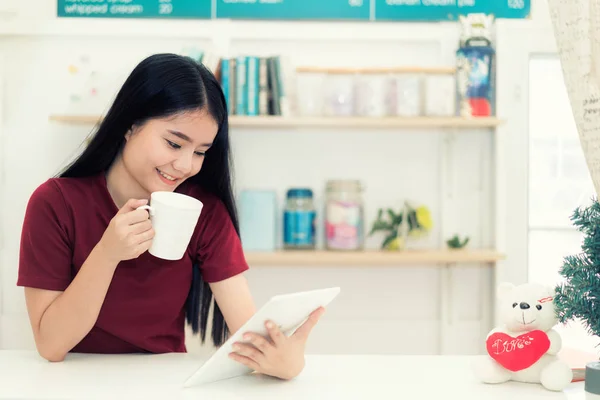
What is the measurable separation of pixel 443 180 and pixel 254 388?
1985 millimetres

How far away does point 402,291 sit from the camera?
2887 mm

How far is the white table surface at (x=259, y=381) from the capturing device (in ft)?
3.12

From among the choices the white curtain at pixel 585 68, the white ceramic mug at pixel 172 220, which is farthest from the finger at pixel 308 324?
the white curtain at pixel 585 68

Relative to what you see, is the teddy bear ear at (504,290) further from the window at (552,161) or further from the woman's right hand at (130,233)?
the window at (552,161)

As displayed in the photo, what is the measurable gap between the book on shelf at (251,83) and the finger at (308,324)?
5.26 ft

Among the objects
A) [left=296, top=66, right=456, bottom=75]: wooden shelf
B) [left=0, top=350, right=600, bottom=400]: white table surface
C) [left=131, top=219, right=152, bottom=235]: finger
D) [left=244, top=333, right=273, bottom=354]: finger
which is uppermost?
[left=296, top=66, right=456, bottom=75]: wooden shelf

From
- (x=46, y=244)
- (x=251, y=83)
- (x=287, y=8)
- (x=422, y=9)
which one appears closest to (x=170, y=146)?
(x=46, y=244)

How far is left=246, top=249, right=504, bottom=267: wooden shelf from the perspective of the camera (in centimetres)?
259

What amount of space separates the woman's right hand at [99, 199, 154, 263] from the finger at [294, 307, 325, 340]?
0.27 metres

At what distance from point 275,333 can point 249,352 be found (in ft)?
0.16

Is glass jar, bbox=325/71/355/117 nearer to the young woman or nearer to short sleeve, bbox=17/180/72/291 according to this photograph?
the young woman

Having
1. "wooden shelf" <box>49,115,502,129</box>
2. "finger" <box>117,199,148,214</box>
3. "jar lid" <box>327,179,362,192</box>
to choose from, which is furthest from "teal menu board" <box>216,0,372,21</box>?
"finger" <box>117,199,148,214</box>

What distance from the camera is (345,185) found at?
108 inches

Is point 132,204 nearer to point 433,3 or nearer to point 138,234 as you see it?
point 138,234
